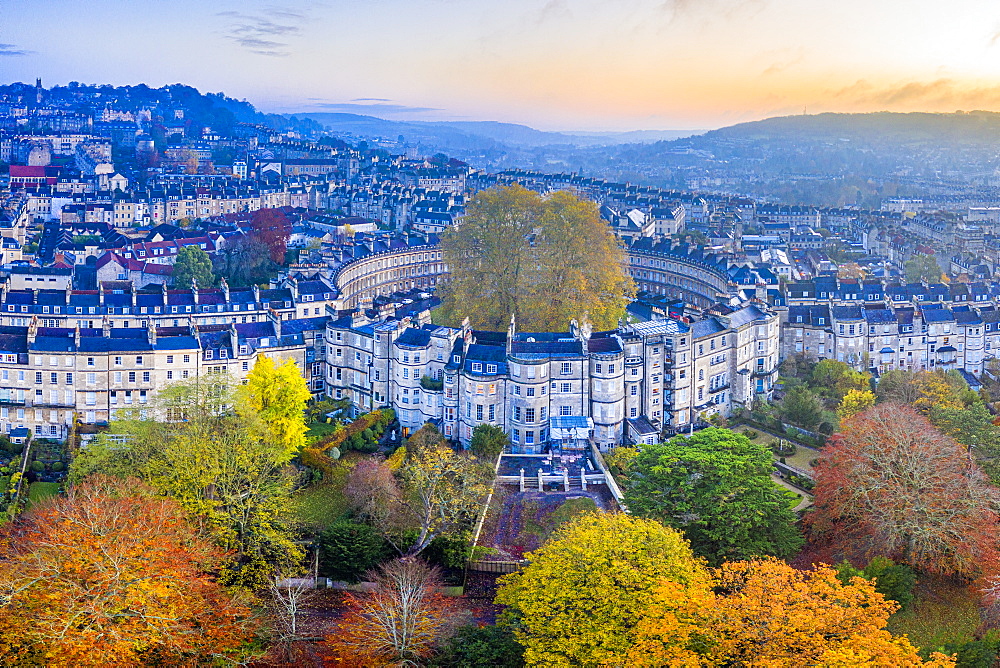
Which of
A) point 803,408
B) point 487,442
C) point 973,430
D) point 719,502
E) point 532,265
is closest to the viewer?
point 719,502

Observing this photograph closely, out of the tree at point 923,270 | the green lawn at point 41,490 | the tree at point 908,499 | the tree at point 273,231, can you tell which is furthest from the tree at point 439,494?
the tree at point 923,270

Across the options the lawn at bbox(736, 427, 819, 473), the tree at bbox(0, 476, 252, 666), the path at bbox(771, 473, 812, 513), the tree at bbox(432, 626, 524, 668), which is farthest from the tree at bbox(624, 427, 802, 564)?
the tree at bbox(0, 476, 252, 666)

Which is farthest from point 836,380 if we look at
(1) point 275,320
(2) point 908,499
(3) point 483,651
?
(3) point 483,651

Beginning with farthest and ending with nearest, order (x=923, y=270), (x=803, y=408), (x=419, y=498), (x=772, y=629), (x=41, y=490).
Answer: (x=923, y=270) < (x=803, y=408) < (x=41, y=490) < (x=419, y=498) < (x=772, y=629)

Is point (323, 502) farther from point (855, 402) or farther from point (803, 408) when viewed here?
point (855, 402)

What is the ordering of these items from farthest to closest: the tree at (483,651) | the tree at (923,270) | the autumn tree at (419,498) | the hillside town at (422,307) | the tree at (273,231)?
1. the tree at (273,231)
2. the tree at (923,270)
3. the hillside town at (422,307)
4. the autumn tree at (419,498)
5. the tree at (483,651)

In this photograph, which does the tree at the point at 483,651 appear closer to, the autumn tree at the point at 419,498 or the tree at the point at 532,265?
the autumn tree at the point at 419,498
